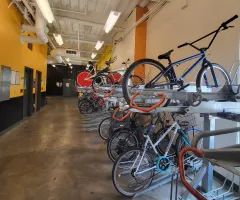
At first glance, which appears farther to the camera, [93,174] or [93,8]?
[93,8]

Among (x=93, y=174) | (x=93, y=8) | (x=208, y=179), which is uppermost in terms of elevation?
(x=93, y=8)

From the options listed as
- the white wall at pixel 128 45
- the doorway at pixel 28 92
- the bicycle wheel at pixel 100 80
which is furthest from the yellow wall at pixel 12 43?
the white wall at pixel 128 45

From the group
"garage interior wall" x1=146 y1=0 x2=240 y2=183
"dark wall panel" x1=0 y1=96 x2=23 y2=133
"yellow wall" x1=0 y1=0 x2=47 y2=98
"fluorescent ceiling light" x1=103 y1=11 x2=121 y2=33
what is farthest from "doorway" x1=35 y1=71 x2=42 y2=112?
"garage interior wall" x1=146 y1=0 x2=240 y2=183

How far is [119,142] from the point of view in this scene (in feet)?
10.6

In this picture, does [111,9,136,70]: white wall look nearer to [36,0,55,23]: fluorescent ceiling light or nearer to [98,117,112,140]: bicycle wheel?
[98,117,112,140]: bicycle wheel

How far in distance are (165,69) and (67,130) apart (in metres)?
4.43

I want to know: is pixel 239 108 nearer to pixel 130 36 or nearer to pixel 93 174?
pixel 93 174

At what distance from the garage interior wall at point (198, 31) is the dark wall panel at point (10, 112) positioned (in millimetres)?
4395

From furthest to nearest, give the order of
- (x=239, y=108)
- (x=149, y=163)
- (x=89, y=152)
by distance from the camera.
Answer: (x=89, y=152) < (x=149, y=163) < (x=239, y=108)

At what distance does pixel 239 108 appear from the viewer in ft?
5.96

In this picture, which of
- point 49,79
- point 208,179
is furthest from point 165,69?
point 49,79

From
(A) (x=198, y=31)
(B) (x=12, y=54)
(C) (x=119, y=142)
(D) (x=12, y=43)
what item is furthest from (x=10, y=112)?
(A) (x=198, y=31)

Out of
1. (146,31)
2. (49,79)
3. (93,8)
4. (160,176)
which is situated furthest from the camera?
(49,79)

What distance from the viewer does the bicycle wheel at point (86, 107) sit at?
8.06 metres
